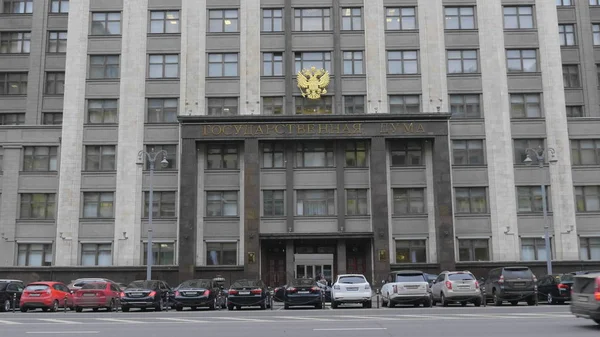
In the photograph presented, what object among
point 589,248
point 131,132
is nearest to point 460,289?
point 589,248

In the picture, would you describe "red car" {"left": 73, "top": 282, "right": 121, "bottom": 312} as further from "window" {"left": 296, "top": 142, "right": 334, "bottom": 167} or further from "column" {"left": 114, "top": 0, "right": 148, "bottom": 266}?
"window" {"left": 296, "top": 142, "right": 334, "bottom": 167}

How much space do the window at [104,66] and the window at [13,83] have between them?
30.1 ft

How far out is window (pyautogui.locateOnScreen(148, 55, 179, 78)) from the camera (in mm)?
49531

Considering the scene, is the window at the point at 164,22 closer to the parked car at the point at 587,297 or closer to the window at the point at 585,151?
the window at the point at 585,151

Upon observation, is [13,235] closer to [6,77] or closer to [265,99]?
[6,77]

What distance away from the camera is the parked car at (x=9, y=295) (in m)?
30.1

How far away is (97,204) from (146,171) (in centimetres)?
461

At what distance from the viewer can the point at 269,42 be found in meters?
49.5

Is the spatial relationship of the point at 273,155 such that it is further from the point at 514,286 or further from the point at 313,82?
the point at 514,286

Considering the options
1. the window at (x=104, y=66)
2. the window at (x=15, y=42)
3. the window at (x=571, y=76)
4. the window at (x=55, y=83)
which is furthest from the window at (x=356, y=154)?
the window at (x=15, y=42)

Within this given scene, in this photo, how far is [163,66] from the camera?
49.6 meters

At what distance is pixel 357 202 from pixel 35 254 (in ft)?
84.0

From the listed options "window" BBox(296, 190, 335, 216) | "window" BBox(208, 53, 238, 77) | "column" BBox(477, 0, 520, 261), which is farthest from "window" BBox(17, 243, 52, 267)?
"column" BBox(477, 0, 520, 261)

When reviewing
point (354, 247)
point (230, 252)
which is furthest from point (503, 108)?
point (230, 252)
